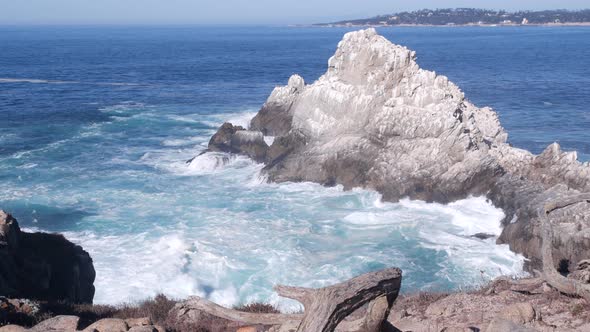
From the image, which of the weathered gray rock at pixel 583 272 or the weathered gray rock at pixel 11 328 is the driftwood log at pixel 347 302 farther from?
the weathered gray rock at pixel 583 272

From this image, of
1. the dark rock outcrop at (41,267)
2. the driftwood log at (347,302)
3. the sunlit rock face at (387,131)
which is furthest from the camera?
the sunlit rock face at (387,131)

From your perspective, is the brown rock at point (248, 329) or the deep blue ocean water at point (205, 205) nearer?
the brown rock at point (248, 329)

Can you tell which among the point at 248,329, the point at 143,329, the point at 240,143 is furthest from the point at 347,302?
the point at 240,143

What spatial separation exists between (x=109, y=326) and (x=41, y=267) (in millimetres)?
6091

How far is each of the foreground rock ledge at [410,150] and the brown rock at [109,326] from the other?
14.2 meters

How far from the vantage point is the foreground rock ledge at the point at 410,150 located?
22.9 meters

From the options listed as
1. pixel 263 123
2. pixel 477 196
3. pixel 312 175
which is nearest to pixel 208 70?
pixel 263 123

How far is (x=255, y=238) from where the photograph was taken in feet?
78.3

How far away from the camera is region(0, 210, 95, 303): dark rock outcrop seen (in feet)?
45.8

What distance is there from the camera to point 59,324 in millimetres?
10211

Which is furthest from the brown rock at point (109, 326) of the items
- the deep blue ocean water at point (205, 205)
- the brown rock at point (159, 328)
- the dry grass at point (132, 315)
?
the deep blue ocean water at point (205, 205)

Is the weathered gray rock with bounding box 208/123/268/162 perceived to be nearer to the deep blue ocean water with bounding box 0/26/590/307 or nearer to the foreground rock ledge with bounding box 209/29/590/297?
the foreground rock ledge with bounding box 209/29/590/297

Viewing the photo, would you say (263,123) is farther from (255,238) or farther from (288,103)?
(255,238)

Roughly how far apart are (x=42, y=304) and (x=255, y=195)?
17.6 metres
